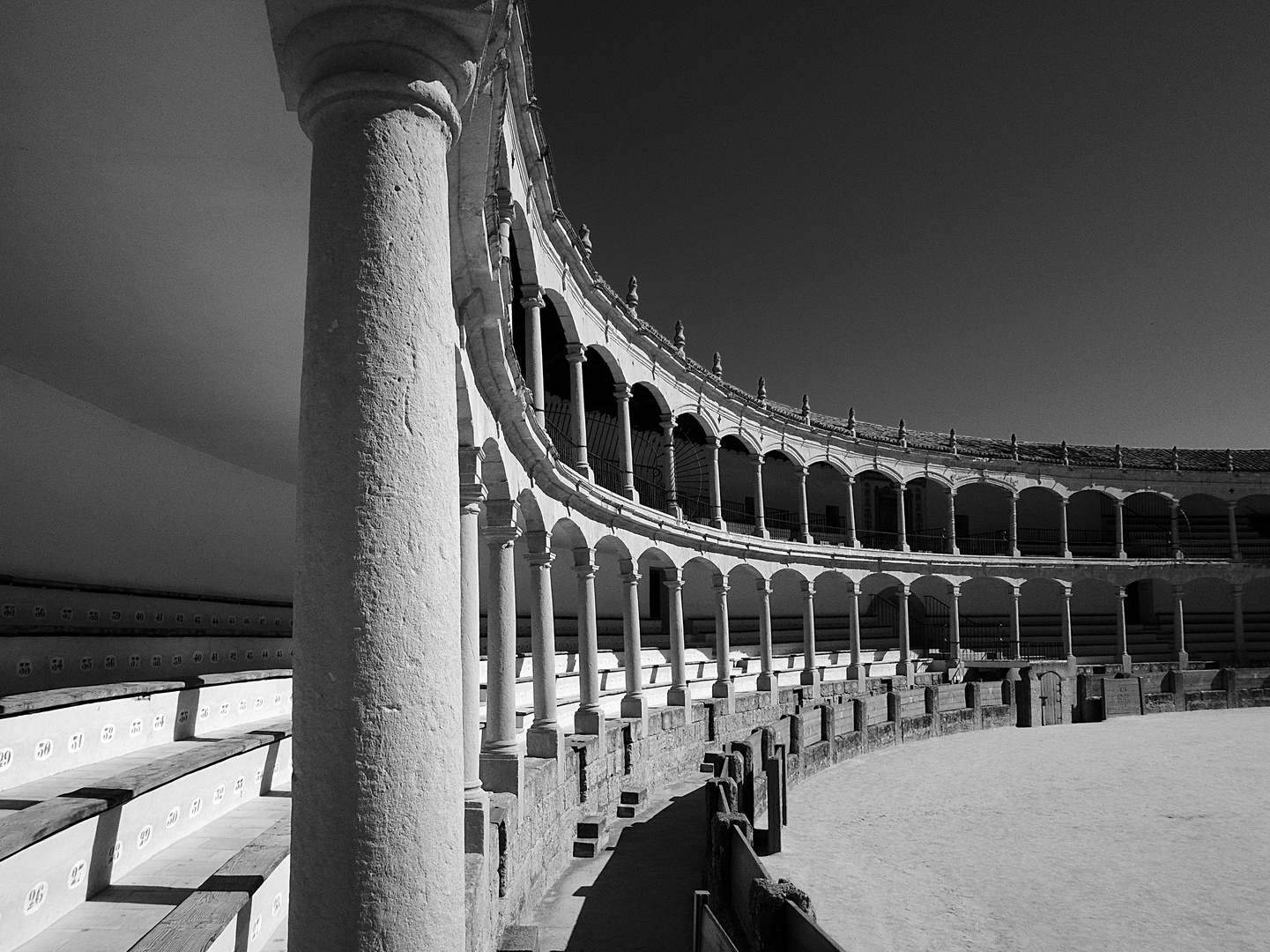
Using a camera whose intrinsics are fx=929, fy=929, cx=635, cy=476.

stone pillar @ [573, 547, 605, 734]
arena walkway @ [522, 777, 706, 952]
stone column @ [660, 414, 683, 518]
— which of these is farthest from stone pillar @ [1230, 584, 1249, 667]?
stone pillar @ [573, 547, 605, 734]

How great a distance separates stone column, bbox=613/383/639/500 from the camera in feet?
52.0

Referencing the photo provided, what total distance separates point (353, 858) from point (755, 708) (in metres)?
17.2

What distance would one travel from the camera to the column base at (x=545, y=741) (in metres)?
10.1

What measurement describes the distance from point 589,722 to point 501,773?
446cm

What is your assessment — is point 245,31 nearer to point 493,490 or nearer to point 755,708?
point 493,490

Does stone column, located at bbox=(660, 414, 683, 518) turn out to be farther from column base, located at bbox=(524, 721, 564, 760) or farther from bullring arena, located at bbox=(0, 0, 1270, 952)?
column base, located at bbox=(524, 721, 564, 760)

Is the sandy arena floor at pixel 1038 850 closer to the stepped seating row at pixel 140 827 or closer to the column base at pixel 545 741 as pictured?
the column base at pixel 545 741

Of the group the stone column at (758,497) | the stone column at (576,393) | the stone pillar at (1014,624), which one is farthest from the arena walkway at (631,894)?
the stone pillar at (1014,624)

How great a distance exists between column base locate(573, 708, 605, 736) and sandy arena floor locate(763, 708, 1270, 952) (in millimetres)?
2791

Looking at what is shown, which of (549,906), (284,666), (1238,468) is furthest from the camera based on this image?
(1238,468)

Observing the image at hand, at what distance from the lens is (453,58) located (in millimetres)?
2549

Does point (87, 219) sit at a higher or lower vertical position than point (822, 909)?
higher

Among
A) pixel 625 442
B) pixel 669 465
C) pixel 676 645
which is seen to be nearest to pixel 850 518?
pixel 669 465

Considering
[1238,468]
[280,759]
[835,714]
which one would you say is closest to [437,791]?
[280,759]
